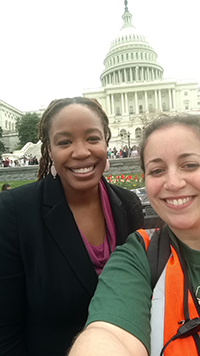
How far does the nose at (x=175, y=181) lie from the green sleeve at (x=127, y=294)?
431 mm

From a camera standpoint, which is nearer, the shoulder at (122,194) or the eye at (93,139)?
the eye at (93,139)

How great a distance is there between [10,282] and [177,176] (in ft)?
4.63

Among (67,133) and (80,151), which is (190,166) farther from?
(67,133)

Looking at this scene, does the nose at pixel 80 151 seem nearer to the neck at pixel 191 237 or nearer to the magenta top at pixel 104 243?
the magenta top at pixel 104 243

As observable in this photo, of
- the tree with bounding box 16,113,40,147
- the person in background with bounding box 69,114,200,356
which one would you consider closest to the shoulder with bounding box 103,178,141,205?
the person in background with bounding box 69,114,200,356

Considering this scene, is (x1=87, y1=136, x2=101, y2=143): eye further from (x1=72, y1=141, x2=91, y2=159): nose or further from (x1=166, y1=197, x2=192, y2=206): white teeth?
(x1=166, y1=197, x2=192, y2=206): white teeth

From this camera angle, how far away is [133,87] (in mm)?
64312

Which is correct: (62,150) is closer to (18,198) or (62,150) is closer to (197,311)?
(18,198)

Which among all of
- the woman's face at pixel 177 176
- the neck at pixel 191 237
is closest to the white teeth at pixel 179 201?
the woman's face at pixel 177 176

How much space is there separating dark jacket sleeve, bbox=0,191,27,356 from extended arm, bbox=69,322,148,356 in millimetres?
823

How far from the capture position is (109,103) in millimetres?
65062

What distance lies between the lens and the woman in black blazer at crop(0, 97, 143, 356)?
188 cm

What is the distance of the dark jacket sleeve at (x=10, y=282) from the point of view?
6.05 feet

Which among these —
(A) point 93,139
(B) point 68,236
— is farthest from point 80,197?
(A) point 93,139
